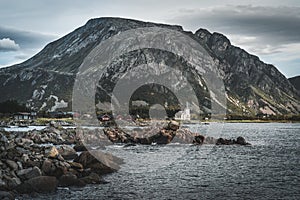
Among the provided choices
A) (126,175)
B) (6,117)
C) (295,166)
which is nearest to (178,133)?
(295,166)

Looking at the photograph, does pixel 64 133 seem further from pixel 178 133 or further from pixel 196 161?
pixel 196 161

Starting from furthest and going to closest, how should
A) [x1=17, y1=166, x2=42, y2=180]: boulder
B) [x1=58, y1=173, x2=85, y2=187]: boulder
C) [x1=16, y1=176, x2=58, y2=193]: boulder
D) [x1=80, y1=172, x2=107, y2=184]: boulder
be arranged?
[x1=80, y1=172, x2=107, y2=184]: boulder → [x1=58, y1=173, x2=85, y2=187]: boulder → [x1=17, y1=166, x2=42, y2=180]: boulder → [x1=16, y1=176, x2=58, y2=193]: boulder

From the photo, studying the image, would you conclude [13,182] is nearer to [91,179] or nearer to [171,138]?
[91,179]

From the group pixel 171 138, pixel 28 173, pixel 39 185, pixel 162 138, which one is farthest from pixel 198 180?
pixel 171 138

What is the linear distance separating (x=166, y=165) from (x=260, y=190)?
816 inches

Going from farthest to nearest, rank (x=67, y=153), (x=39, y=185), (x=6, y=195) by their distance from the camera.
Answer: (x=67, y=153) < (x=39, y=185) < (x=6, y=195)

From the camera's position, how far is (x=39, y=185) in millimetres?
36000

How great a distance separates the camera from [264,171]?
167 ft

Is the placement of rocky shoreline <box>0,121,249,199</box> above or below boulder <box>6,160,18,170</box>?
below

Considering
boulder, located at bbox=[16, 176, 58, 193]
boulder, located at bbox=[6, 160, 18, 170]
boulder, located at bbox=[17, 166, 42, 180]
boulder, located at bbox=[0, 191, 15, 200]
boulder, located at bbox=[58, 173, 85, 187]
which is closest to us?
boulder, located at bbox=[0, 191, 15, 200]

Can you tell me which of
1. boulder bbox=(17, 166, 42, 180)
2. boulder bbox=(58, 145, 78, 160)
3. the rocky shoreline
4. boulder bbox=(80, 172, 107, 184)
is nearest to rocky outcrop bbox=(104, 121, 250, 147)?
boulder bbox=(58, 145, 78, 160)

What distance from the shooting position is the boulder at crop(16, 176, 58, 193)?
35.1 m

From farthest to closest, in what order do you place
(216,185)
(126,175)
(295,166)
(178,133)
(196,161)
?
(178,133) → (196,161) → (295,166) → (126,175) → (216,185)

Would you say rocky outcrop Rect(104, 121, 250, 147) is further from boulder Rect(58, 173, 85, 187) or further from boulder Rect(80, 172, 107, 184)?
boulder Rect(58, 173, 85, 187)
